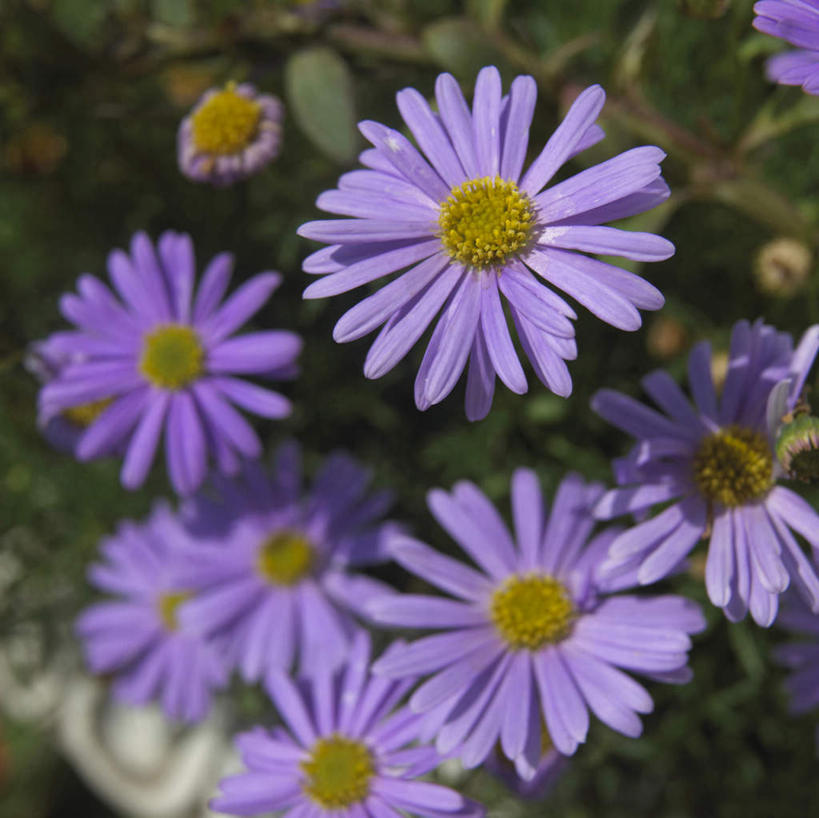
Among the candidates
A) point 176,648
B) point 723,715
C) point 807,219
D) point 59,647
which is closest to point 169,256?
point 176,648

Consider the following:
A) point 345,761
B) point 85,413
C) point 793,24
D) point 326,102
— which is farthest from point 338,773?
point 793,24

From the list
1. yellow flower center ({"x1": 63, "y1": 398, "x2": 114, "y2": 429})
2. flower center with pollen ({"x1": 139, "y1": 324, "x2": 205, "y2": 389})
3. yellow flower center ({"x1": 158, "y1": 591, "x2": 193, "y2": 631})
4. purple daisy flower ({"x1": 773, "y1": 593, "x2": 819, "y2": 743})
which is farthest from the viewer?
yellow flower center ({"x1": 158, "y1": 591, "x2": 193, "y2": 631})

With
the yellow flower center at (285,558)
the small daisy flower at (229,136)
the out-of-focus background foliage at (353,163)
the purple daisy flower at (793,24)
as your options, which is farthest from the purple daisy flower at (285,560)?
the purple daisy flower at (793,24)

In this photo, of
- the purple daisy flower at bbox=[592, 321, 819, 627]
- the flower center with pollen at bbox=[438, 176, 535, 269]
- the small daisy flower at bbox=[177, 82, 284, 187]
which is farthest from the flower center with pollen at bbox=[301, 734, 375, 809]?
the small daisy flower at bbox=[177, 82, 284, 187]

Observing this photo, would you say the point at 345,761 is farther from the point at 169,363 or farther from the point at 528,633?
the point at 169,363

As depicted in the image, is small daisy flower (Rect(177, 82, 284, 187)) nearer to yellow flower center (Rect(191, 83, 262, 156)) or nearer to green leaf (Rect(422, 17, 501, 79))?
yellow flower center (Rect(191, 83, 262, 156))

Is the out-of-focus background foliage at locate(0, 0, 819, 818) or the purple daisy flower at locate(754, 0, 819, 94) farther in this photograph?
the out-of-focus background foliage at locate(0, 0, 819, 818)
